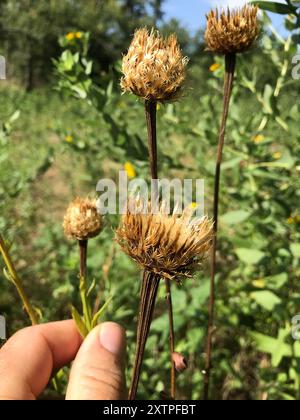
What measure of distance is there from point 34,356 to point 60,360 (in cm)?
8

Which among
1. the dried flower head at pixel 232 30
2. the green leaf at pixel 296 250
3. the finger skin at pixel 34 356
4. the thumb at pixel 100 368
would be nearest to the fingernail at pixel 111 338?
the thumb at pixel 100 368

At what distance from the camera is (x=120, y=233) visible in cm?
54

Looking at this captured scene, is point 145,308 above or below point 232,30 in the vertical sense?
below

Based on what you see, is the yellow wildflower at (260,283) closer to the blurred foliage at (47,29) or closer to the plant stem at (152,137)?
the plant stem at (152,137)

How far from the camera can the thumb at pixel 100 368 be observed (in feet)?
1.95

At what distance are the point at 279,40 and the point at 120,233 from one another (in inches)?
39.8

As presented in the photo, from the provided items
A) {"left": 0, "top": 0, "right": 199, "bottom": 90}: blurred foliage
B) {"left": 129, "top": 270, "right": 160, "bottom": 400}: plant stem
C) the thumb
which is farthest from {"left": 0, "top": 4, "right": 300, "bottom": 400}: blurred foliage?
{"left": 0, "top": 0, "right": 199, "bottom": 90}: blurred foliage

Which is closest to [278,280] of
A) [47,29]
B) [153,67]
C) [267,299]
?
[267,299]

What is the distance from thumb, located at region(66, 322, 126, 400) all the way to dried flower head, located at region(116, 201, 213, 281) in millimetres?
181

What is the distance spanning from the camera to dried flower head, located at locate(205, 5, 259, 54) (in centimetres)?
72

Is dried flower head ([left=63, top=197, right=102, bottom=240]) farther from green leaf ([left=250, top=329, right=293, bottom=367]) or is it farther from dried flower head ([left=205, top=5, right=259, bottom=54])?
green leaf ([left=250, top=329, right=293, bottom=367])

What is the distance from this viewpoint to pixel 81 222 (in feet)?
2.55

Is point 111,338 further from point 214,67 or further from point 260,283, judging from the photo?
point 214,67
